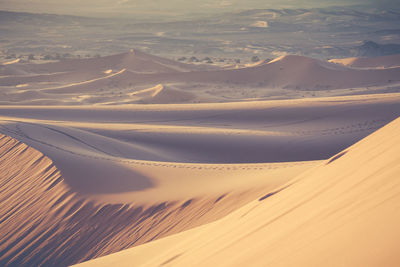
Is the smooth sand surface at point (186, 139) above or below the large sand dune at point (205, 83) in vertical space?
above

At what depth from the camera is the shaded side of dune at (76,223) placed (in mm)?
8531

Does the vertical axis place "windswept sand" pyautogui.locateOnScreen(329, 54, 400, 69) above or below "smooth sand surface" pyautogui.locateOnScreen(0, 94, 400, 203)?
below

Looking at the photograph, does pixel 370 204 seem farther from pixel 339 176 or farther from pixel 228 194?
pixel 228 194

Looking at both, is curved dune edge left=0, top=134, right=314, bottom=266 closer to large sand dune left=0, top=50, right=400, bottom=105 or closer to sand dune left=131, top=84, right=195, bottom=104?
large sand dune left=0, top=50, right=400, bottom=105

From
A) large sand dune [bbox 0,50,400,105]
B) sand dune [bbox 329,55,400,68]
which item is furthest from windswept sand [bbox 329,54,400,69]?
large sand dune [bbox 0,50,400,105]

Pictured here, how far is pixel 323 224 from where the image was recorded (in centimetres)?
377

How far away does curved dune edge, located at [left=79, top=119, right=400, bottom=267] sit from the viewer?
3027 millimetres

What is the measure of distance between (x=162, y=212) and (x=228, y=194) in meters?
1.15

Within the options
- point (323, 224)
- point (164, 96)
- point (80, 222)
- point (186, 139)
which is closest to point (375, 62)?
point (164, 96)

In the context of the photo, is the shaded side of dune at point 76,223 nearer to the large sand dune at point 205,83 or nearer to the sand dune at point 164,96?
the large sand dune at point 205,83

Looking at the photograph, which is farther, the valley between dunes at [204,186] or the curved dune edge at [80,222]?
the curved dune edge at [80,222]

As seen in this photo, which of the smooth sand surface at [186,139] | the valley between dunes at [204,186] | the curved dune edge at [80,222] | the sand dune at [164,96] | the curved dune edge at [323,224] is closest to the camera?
the curved dune edge at [323,224]

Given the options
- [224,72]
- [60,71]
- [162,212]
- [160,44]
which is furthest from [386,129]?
[160,44]

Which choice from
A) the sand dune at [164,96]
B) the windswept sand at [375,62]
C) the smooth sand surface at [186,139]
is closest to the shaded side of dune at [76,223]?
the smooth sand surface at [186,139]
